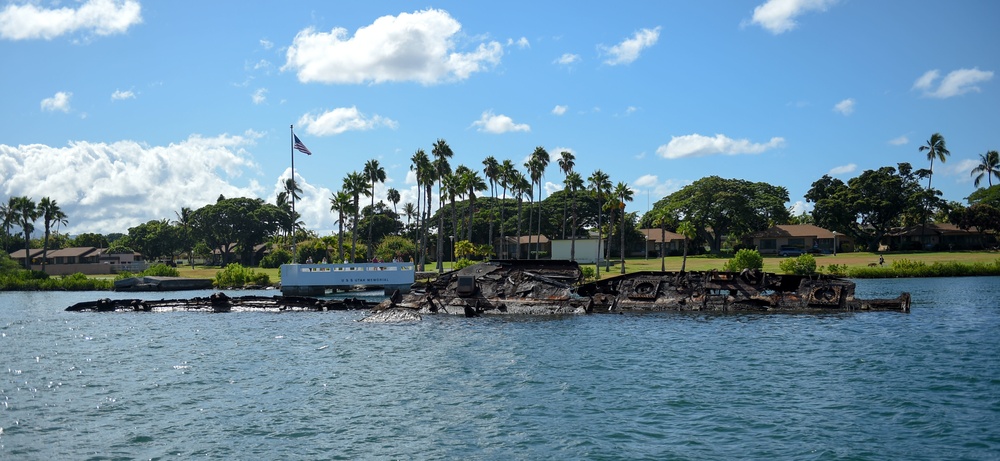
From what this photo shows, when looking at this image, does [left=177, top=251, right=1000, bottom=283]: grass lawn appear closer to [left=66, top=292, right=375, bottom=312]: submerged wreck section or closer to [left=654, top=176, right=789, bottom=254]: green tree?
[left=654, top=176, right=789, bottom=254]: green tree

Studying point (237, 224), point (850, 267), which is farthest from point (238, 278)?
point (850, 267)

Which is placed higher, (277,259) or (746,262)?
(277,259)

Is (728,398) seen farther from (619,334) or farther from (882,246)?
(882,246)

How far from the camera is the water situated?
640 inches

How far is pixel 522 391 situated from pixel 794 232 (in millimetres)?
114294

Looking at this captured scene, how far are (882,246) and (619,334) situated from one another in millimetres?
106003

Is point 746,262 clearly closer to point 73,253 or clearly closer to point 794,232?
point 794,232

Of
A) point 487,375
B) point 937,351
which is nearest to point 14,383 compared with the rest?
point 487,375

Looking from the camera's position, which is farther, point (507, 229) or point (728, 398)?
point (507, 229)

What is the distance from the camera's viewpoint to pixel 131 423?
18750mm

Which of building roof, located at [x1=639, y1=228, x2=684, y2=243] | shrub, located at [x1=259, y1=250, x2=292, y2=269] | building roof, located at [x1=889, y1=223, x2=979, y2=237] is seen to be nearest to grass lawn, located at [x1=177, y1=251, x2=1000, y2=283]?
building roof, located at [x1=889, y1=223, x2=979, y2=237]

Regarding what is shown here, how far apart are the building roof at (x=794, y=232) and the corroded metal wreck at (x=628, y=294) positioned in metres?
81.3

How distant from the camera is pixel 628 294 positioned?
48.1 meters

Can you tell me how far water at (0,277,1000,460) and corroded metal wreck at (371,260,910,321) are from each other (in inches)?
187
